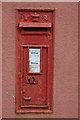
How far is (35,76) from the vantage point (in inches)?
284

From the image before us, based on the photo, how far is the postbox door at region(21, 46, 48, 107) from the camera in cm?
715

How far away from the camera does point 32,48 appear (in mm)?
7152

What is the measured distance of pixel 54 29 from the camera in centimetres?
712

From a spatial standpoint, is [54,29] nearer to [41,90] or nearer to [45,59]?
[45,59]

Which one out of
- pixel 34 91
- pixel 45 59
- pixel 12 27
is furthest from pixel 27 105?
pixel 12 27

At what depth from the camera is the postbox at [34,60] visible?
711 cm

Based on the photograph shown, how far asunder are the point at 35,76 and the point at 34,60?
1.08 ft

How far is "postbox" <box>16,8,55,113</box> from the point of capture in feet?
23.3

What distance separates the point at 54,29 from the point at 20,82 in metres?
1.28

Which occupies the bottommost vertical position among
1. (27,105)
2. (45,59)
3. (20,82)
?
(27,105)

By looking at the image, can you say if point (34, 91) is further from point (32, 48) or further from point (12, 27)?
point (12, 27)

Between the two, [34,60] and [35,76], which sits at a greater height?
[34,60]

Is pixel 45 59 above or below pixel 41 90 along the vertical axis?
above

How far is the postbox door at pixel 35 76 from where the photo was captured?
7.15 meters
